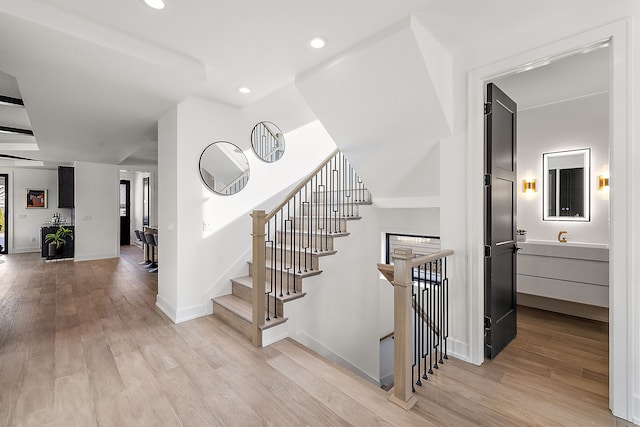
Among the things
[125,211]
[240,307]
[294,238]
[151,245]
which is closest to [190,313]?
[240,307]

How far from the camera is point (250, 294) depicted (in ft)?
12.1

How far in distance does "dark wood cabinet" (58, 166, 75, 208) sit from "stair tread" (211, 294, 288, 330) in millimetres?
7018

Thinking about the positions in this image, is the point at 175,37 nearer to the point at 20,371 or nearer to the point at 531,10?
the point at 531,10

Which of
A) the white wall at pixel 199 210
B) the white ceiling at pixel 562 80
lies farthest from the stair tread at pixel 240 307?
the white ceiling at pixel 562 80

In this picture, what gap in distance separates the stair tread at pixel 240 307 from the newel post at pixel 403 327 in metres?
1.36

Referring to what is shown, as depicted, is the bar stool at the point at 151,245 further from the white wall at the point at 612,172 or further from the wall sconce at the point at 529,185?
the wall sconce at the point at 529,185

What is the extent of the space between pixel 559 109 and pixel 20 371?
20.9 ft

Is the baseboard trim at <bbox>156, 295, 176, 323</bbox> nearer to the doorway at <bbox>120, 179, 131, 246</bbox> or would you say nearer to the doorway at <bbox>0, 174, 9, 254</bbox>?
the doorway at <bbox>0, 174, 9, 254</bbox>

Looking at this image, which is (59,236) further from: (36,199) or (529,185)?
(529,185)

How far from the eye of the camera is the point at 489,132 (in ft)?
8.54

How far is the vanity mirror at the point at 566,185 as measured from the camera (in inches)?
150

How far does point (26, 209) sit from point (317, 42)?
1060cm

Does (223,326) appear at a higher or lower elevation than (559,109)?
lower

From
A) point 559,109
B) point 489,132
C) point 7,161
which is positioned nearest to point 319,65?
point 489,132
